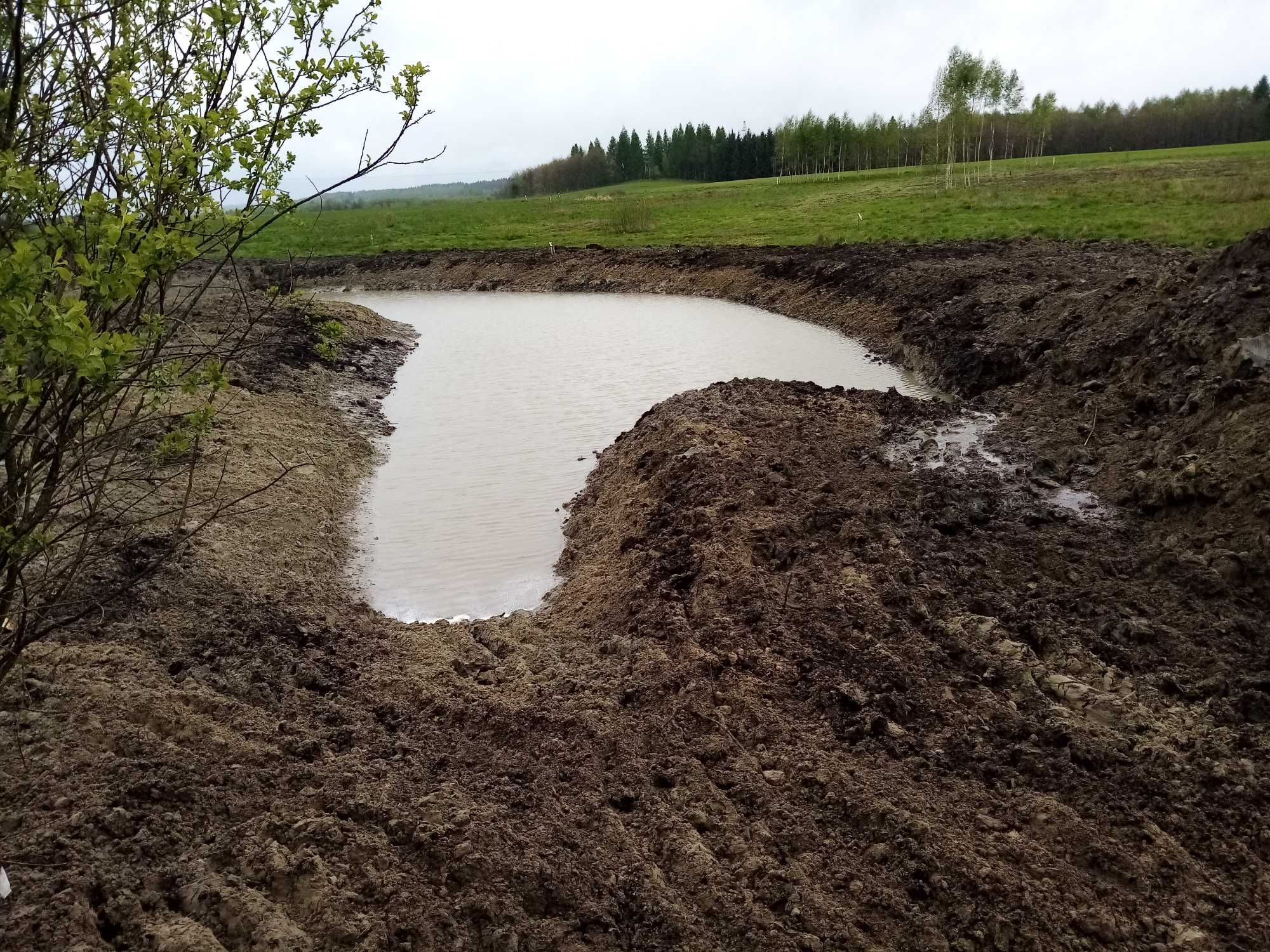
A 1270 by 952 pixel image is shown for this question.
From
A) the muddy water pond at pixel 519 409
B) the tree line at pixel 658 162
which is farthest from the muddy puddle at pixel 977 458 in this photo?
the tree line at pixel 658 162

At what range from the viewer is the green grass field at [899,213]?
23.0 metres

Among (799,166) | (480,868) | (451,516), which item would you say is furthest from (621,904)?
(799,166)

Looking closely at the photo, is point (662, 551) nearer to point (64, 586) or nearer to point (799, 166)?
point (64, 586)

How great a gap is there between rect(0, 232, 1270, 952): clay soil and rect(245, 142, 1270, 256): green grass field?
15.1 meters

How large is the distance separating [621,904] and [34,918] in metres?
2.45

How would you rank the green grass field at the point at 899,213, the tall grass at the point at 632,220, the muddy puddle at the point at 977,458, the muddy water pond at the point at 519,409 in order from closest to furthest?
the muddy puddle at the point at 977,458, the muddy water pond at the point at 519,409, the green grass field at the point at 899,213, the tall grass at the point at 632,220

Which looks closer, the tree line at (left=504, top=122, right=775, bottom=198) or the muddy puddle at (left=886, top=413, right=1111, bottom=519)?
the muddy puddle at (left=886, top=413, right=1111, bottom=519)

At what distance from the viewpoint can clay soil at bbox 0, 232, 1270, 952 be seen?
11.7 feet

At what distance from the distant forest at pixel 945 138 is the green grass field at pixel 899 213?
3316 millimetres

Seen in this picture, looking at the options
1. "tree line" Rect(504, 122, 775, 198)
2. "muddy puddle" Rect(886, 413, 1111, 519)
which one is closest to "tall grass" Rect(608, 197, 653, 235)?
"muddy puddle" Rect(886, 413, 1111, 519)

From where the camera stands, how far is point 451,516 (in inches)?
390

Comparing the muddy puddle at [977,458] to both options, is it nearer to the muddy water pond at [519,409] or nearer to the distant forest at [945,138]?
the muddy water pond at [519,409]

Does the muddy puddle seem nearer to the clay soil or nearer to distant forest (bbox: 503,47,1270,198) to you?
the clay soil

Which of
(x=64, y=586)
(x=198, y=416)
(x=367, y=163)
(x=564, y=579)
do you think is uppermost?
(x=367, y=163)
